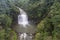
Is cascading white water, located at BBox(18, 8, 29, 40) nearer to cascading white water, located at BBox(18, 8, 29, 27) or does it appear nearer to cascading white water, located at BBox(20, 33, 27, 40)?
cascading white water, located at BBox(18, 8, 29, 27)

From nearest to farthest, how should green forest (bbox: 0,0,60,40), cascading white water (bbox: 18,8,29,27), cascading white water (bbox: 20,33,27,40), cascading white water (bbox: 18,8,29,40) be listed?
green forest (bbox: 0,0,60,40) < cascading white water (bbox: 20,33,27,40) < cascading white water (bbox: 18,8,29,40) < cascading white water (bbox: 18,8,29,27)

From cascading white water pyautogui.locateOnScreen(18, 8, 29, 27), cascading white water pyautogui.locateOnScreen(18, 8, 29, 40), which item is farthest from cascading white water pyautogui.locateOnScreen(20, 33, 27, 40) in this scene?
cascading white water pyautogui.locateOnScreen(18, 8, 29, 27)

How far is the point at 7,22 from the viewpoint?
1845cm

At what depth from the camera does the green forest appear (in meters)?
16.1

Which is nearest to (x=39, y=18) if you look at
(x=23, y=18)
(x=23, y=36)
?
(x=23, y=36)

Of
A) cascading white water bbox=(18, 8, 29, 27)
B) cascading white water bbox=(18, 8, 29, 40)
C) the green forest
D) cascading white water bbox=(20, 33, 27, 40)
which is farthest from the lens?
cascading white water bbox=(18, 8, 29, 27)

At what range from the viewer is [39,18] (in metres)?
22.4

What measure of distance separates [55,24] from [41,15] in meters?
6.06

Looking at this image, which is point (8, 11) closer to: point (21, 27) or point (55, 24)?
point (21, 27)

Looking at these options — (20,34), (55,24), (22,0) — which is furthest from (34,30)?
(22,0)

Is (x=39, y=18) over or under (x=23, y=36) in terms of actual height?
over

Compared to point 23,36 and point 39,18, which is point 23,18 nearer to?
point 39,18

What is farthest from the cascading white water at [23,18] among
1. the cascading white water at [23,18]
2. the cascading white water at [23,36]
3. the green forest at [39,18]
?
the cascading white water at [23,36]

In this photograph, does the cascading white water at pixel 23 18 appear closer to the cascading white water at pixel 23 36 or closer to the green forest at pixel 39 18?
the green forest at pixel 39 18
